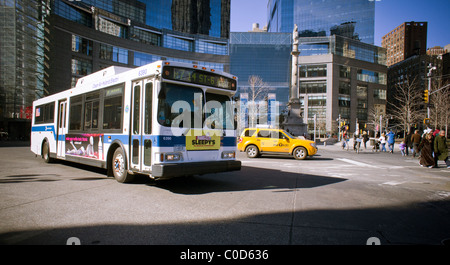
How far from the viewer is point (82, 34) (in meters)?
53.7

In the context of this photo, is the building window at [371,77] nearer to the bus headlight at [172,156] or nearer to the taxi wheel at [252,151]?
the taxi wheel at [252,151]

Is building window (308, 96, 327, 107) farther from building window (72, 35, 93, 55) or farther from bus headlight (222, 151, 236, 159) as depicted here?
bus headlight (222, 151, 236, 159)

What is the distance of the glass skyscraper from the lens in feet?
345

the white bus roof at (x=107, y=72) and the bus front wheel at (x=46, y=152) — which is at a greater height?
the white bus roof at (x=107, y=72)

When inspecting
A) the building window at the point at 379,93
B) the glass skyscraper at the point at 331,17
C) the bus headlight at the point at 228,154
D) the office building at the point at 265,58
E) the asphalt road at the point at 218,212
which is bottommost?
the asphalt road at the point at 218,212

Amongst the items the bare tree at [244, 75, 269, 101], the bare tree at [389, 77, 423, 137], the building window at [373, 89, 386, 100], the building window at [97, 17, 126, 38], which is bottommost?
the bare tree at [389, 77, 423, 137]

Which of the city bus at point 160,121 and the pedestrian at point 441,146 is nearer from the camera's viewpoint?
the city bus at point 160,121

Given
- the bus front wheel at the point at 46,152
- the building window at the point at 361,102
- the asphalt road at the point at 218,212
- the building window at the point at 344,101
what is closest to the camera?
the asphalt road at the point at 218,212

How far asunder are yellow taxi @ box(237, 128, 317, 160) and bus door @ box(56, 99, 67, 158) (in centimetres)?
958

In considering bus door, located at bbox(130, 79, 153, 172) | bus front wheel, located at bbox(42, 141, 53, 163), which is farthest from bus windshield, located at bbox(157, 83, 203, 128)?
bus front wheel, located at bbox(42, 141, 53, 163)

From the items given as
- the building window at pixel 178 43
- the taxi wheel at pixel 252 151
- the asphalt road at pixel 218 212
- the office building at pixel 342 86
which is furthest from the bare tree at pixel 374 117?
the asphalt road at pixel 218 212

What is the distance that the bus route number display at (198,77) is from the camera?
609 centimetres

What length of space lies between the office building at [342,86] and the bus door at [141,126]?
72.3m
